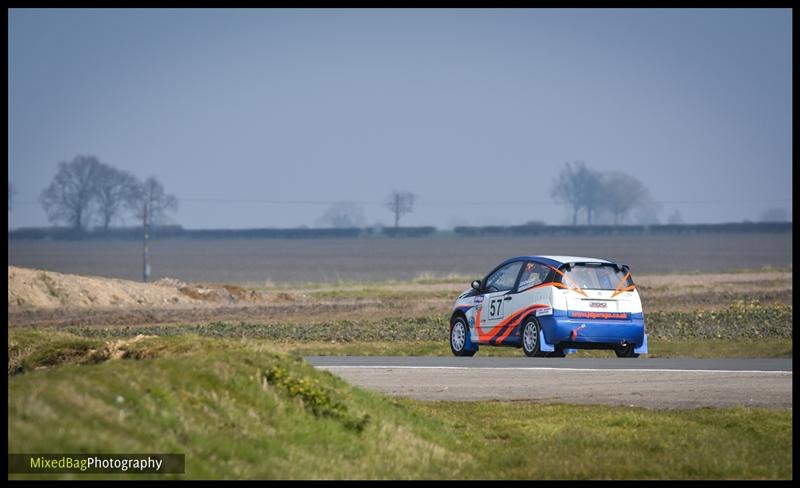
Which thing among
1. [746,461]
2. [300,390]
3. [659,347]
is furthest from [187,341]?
[659,347]

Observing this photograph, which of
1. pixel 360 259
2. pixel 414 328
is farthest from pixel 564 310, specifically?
pixel 360 259

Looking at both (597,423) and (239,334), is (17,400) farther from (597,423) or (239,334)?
(239,334)

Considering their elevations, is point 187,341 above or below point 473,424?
above

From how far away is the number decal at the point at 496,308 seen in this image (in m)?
22.2

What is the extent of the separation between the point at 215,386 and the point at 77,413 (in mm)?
1904

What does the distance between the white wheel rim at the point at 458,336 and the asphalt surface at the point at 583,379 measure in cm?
120

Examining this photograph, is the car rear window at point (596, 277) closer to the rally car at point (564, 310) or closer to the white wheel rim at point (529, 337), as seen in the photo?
the rally car at point (564, 310)

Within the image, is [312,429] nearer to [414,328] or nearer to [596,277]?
[596,277]

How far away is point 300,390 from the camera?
38.7 ft

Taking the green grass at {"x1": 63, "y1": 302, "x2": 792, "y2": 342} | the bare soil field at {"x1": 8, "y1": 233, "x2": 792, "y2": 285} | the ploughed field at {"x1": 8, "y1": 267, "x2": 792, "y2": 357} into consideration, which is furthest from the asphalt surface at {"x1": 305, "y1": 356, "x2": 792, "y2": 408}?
the bare soil field at {"x1": 8, "y1": 233, "x2": 792, "y2": 285}

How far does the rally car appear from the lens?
69.0 feet

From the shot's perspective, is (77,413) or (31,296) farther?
(31,296)

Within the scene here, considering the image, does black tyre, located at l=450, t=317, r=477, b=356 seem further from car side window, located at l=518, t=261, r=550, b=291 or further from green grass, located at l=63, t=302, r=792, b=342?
green grass, located at l=63, t=302, r=792, b=342

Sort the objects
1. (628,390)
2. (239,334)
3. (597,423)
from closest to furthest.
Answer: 1. (597,423)
2. (628,390)
3. (239,334)
